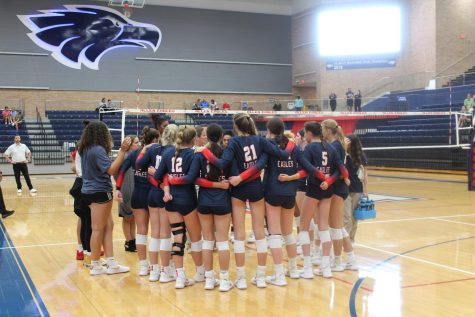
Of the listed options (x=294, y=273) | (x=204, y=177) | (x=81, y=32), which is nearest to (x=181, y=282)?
(x=204, y=177)

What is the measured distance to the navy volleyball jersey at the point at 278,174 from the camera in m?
5.25

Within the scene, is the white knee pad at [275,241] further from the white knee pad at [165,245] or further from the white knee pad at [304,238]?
the white knee pad at [165,245]

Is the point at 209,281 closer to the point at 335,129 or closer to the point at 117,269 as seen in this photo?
the point at 117,269

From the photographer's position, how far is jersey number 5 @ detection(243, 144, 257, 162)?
509 centimetres

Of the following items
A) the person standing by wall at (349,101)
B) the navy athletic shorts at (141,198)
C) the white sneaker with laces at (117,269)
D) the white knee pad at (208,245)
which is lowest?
the white sneaker with laces at (117,269)

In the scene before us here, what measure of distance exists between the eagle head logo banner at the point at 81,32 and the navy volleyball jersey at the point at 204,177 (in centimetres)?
2385

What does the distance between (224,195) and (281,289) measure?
44.0 inches

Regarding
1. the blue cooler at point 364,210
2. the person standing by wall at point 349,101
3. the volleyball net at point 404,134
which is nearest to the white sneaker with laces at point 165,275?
the blue cooler at point 364,210

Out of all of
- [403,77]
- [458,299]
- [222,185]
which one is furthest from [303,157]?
[403,77]

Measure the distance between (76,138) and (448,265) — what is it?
21.0m

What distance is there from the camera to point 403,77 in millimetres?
26438

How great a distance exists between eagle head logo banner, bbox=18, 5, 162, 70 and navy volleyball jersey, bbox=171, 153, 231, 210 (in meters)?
23.8

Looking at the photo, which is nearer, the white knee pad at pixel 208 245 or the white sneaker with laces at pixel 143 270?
the white knee pad at pixel 208 245

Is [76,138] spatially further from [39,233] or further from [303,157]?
[303,157]
